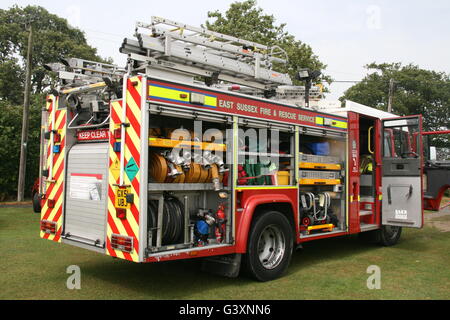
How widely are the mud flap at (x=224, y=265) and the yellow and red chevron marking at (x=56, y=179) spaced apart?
200 centimetres

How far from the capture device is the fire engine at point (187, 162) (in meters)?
4.84

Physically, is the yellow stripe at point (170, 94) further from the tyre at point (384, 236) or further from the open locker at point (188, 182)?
the tyre at point (384, 236)

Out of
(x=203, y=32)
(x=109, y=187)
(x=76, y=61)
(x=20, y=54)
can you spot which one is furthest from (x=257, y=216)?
(x=20, y=54)

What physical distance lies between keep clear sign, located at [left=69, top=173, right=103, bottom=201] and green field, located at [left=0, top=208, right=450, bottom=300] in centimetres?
115

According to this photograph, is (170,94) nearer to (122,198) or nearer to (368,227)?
(122,198)

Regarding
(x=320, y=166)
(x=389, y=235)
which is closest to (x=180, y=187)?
(x=320, y=166)

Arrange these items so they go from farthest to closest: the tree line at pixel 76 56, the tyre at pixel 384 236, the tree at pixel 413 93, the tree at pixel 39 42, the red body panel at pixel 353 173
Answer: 1. the tree at pixel 413 93
2. the tree at pixel 39 42
3. the tree line at pixel 76 56
4. the tyre at pixel 384 236
5. the red body panel at pixel 353 173

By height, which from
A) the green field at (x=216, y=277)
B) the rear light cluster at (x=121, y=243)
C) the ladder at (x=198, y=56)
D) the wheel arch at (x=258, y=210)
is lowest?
the green field at (x=216, y=277)

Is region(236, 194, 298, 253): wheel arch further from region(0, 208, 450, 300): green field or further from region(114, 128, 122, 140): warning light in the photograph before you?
region(114, 128, 122, 140): warning light

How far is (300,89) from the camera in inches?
316

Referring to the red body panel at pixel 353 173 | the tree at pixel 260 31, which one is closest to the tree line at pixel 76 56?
the tree at pixel 260 31

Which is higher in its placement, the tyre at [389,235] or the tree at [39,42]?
the tree at [39,42]

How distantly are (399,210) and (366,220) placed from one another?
2.10ft

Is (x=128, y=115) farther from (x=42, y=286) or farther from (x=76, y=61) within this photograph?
(x=42, y=286)
